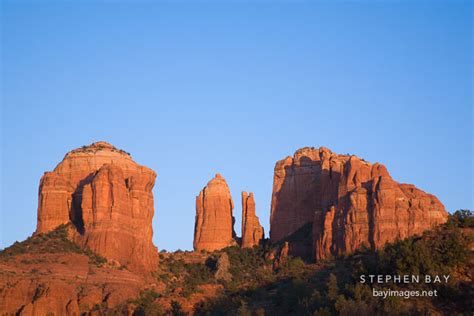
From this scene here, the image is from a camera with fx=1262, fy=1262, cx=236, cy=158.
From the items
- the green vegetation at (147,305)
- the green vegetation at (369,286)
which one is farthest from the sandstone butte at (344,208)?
the green vegetation at (147,305)

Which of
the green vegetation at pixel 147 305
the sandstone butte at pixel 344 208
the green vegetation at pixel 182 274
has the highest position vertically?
the sandstone butte at pixel 344 208

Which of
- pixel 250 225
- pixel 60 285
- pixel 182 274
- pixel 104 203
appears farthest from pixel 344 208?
pixel 60 285

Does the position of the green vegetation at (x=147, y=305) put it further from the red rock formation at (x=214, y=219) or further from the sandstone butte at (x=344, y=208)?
the red rock formation at (x=214, y=219)

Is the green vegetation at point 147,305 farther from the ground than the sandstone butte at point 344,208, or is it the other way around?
the sandstone butte at point 344,208

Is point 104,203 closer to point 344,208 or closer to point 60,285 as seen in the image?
point 60,285

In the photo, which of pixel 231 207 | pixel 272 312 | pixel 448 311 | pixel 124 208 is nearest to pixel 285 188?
pixel 231 207

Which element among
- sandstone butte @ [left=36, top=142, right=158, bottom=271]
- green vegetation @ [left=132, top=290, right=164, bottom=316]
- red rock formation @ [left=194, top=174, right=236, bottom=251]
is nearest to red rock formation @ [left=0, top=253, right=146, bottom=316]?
green vegetation @ [left=132, top=290, right=164, bottom=316]

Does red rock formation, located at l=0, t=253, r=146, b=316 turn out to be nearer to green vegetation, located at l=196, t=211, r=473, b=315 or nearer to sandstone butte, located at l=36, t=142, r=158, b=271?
sandstone butte, located at l=36, t=142, r=158, b=271

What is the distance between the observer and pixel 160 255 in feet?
484

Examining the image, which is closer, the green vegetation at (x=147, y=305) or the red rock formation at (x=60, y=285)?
the green vegetation at (x=147, y=305)

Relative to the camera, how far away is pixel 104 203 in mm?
133625

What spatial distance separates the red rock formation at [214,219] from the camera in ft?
498

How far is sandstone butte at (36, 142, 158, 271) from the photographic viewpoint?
133m

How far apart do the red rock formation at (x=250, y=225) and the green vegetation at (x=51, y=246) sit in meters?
23.7
